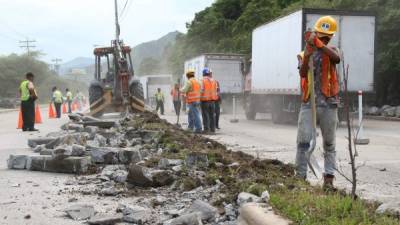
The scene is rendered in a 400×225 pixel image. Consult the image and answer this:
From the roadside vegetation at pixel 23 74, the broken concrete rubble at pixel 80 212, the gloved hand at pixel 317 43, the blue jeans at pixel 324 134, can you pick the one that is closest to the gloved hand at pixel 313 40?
the gloved hand at pixel 317 43

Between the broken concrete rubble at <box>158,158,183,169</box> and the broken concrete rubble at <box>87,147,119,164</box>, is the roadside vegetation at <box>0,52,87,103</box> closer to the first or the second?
the broken concrete rubble at <box>87,147,119,164</box>

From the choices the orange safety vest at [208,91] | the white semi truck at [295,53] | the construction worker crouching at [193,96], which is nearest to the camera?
the construction worker crouching at [193,96]

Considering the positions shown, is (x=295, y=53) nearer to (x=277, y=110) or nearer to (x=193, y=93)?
(x=277, y=110)

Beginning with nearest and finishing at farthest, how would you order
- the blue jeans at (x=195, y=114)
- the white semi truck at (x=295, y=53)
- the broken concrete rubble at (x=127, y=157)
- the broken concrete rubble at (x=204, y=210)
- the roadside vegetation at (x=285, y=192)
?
the roadside vegetation at (x=285, y=192)
the broken concrete rubble at (x=204, y=210)
the broken concrete rubble at (x=127, y=157)
the blue jeans at (x=195, y=114)
the white semi truck at (x=295, y=53)

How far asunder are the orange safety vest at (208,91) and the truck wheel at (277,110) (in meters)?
5.66

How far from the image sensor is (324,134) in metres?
6.51

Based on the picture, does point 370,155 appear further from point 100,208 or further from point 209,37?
point 209,37

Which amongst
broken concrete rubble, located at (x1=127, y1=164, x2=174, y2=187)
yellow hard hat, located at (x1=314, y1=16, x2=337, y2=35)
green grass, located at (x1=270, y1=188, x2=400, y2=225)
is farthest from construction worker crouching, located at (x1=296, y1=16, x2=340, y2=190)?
broken concrete rubble, located at (x1=127, y1=164, x2=174, y2=187)

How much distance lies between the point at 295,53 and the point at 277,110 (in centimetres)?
333

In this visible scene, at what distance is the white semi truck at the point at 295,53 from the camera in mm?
18484

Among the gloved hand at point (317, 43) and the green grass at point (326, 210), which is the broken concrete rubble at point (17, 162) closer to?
the gloved hand at point (317, 43)

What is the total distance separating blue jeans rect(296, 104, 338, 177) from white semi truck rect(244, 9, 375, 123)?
1038cm

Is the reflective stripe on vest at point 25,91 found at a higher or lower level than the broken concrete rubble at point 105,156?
higher

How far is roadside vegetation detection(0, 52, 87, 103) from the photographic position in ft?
279
